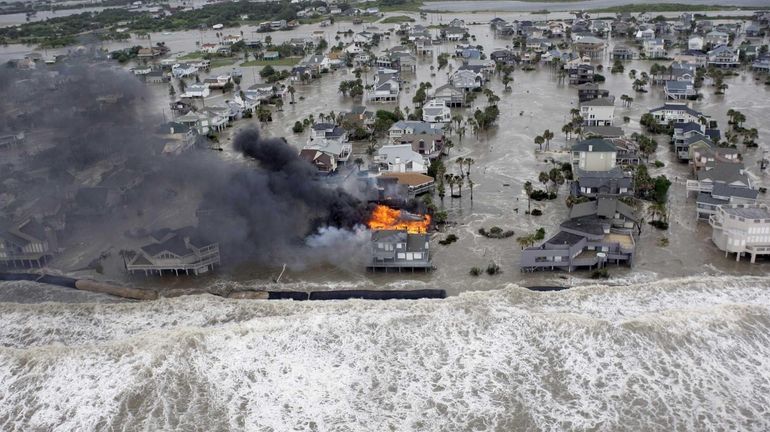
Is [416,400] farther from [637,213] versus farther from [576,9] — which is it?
[576,9]

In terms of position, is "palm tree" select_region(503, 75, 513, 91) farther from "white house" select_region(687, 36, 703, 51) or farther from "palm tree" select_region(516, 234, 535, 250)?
"palm tree" select_region(516, 234, 535, 250)

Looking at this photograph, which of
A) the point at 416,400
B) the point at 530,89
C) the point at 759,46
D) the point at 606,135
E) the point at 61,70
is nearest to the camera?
the point at 416,400

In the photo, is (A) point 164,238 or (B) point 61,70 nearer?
(A) point 164,238

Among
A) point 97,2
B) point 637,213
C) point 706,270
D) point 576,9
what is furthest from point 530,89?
point 97,2

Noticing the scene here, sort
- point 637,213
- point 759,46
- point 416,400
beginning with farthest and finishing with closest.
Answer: point 759,46
point 637,213
point 416,400

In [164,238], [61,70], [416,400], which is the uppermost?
[61,70]

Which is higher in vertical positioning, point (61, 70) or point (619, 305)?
point (61, 70)

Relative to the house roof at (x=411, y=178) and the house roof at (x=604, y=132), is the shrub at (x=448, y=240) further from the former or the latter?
the house roof at (x=604, y=132)

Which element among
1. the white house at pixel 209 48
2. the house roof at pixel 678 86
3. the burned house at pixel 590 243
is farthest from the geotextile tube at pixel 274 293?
the white house at pixel 209 48
